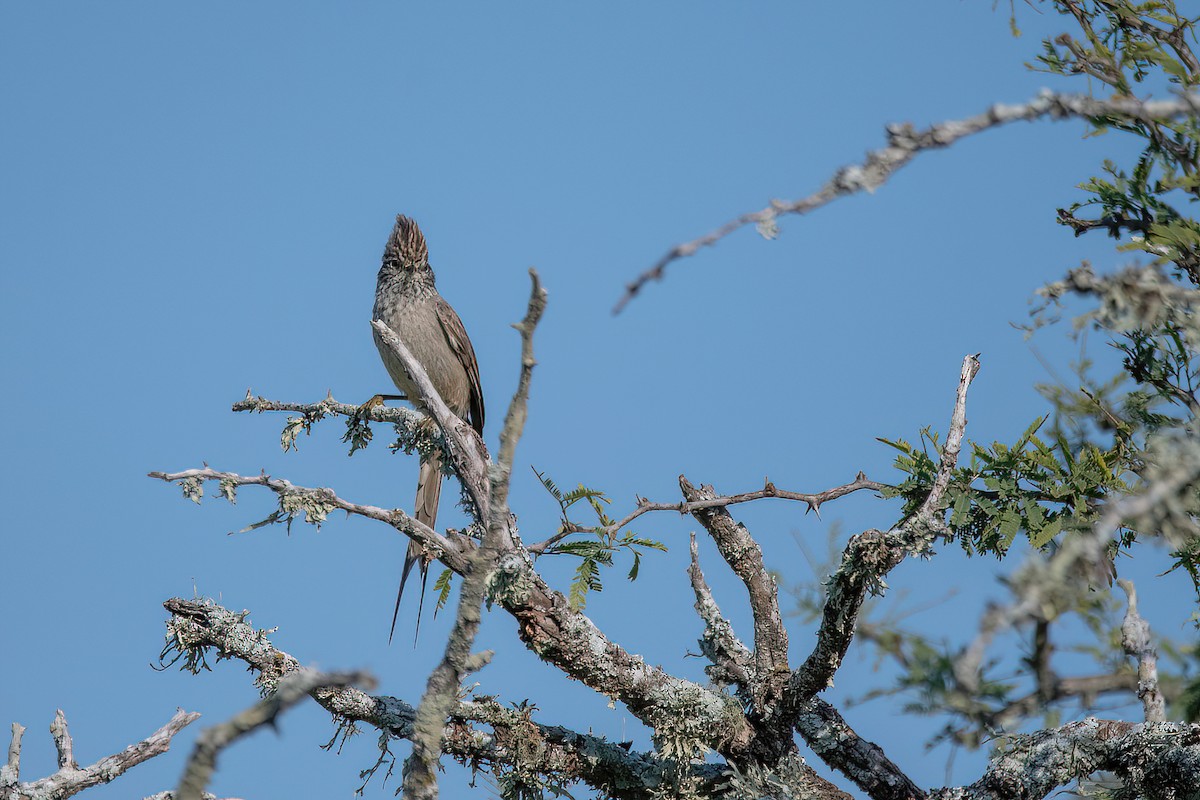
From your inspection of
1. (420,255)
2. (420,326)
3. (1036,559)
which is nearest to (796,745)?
(1036,559)

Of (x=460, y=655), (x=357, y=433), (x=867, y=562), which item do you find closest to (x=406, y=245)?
(x=357, y=433)

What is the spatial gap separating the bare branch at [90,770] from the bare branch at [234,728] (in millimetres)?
1758

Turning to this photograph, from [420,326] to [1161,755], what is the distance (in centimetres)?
499

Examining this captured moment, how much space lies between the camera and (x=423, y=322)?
717 cm

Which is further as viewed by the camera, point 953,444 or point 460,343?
point 460,343

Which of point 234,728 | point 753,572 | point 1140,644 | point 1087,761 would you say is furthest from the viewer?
point 753,572

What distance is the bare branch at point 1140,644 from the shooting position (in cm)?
253

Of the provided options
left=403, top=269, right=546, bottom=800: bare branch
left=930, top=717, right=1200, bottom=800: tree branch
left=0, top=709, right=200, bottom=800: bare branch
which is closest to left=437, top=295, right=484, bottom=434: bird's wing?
left=0, top=709, right=200, bottom=800: bare branch

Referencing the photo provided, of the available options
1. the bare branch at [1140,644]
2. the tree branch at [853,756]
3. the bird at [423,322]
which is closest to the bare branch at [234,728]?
the bare branch at [1140,644]

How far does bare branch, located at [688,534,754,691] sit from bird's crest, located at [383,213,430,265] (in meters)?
4.02

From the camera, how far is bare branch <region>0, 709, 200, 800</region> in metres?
3.46

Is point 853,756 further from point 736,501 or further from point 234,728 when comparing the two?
point 234,728

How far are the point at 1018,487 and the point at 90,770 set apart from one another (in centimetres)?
316

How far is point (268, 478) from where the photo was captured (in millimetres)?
3975
